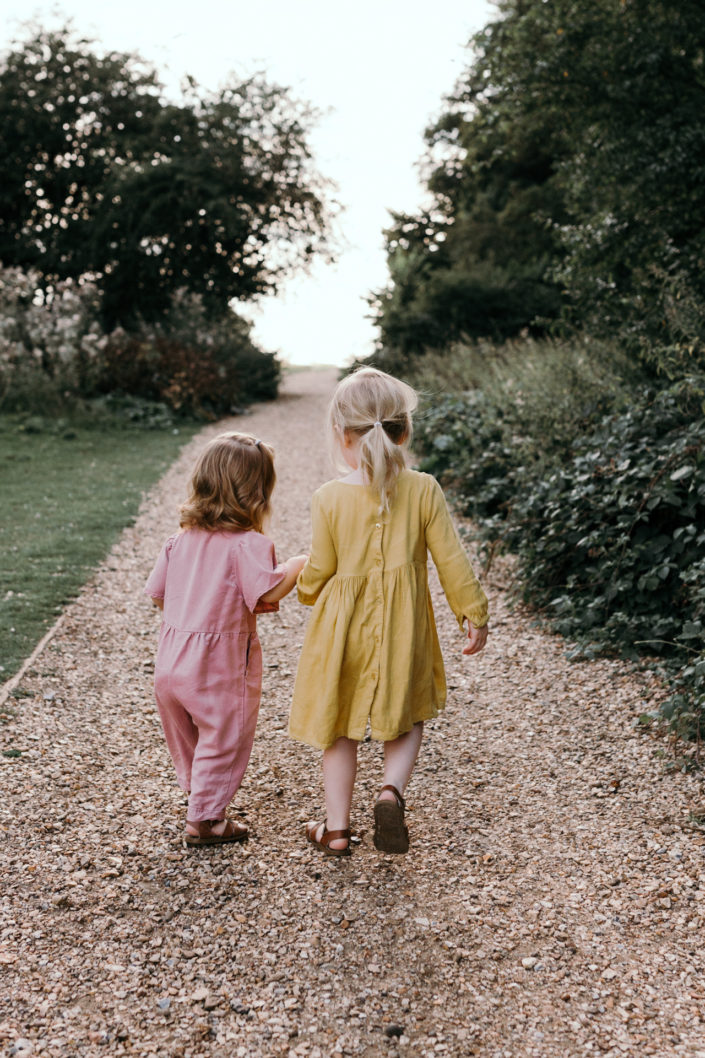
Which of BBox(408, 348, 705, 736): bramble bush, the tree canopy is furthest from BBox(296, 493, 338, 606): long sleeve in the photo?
the tree canopy

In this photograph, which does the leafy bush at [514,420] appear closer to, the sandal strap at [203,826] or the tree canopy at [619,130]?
the tree canopy at [619,130]

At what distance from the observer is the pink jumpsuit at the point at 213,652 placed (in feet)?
8.86

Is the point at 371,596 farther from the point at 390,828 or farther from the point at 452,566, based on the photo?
the point at 390,828

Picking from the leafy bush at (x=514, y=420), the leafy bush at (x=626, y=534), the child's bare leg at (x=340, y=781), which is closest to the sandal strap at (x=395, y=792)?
the child's bare leg at (x=340, y=781)

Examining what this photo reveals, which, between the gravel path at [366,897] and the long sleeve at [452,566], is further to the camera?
the long sleeve at [452,566]

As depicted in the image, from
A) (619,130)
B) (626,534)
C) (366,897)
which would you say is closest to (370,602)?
(366,897)

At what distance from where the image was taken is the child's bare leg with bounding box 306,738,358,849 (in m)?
2.71

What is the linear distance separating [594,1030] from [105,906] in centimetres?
132

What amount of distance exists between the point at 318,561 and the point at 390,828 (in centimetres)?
81

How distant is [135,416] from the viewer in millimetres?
13070

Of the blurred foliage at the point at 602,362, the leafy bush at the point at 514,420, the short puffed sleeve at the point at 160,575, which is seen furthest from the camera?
the leafy bush at the point at 514,420

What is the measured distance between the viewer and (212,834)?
2768mm

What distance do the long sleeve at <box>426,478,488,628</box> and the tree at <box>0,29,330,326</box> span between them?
15178 mm

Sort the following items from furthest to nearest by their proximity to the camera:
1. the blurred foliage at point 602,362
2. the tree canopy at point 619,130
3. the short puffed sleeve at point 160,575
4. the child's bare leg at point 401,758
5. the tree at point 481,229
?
the tree at point 481,229 < the tree canopy at point 619,130 < the blurred foliage at point 602,362 < the short puffed sleeve at point 160,575 < the child's bare leg at point 401,758
